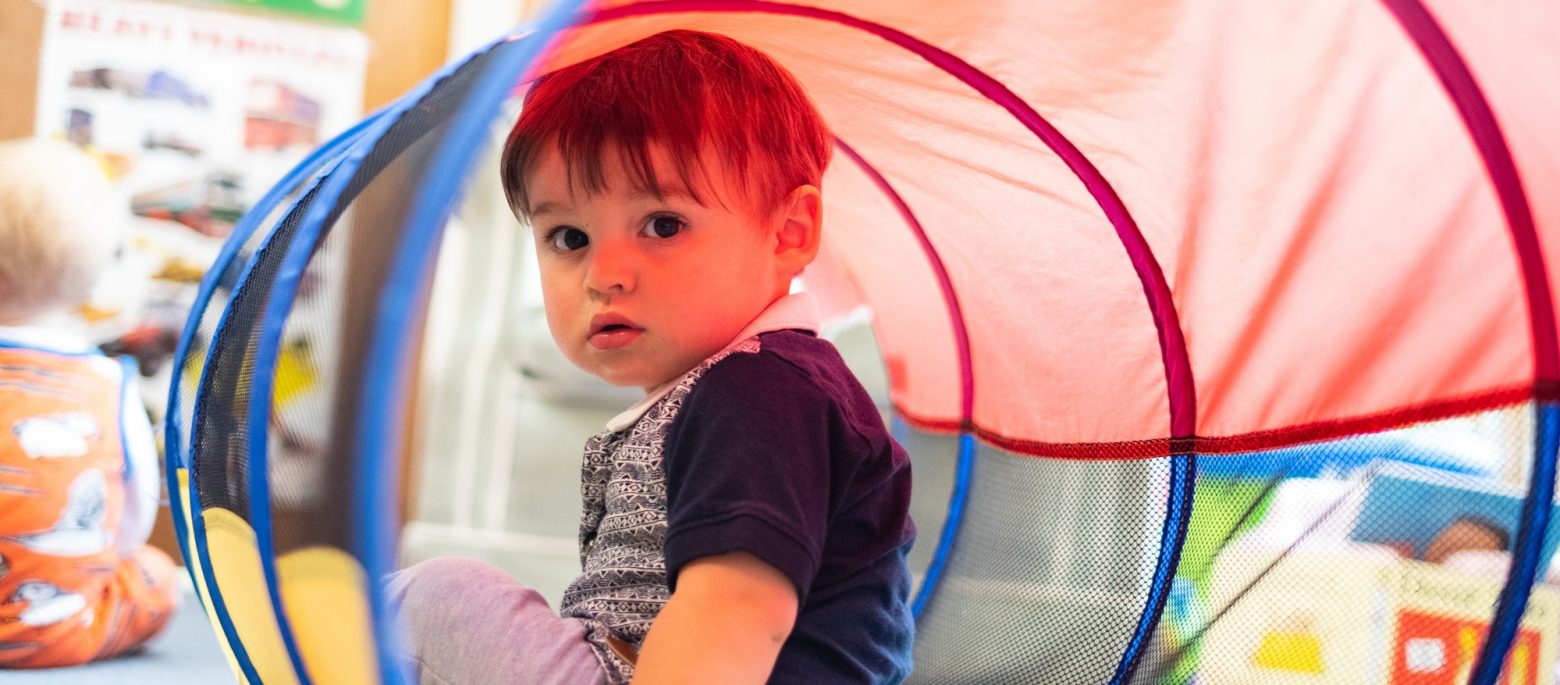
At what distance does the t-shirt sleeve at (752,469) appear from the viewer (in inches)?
35.2

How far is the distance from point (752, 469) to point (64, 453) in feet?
4.60

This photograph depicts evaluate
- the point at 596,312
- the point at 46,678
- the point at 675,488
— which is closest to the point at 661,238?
the point at 596,312

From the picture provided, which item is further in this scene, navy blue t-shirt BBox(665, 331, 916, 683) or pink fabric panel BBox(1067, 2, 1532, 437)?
pink fabric panel BBox(1067, 2, 1532, 437)

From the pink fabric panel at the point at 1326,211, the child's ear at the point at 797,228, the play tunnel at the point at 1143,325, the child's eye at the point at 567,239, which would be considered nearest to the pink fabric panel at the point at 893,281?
the play tunnel at the point at 1143,325

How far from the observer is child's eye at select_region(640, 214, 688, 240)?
1081 millimetres

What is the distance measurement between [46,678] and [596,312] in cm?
117

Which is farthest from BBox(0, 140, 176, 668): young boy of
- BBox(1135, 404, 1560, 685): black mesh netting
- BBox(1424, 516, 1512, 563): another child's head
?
BBox(1424, 516, 1512, 563): another child's head

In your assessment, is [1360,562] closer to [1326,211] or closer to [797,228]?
[1326,211]

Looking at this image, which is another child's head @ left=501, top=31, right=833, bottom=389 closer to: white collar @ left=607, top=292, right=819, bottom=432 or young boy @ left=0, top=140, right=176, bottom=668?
white collar @ left=607, top=292, right=819, bottom=432

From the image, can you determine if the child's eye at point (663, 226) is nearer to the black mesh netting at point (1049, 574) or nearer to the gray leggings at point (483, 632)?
the gray leggings at point (483, 632)

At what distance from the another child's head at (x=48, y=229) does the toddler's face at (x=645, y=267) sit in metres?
1.21

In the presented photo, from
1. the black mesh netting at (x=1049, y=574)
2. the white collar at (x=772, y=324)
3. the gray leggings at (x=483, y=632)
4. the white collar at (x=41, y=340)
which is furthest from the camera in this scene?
the white collar at (x=41, y=340)

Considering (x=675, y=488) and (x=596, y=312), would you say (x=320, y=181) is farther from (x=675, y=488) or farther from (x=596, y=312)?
(x=675, y=488)

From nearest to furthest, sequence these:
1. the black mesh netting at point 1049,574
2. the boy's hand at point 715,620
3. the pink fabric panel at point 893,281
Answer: the boy's hand at point 715,620
the black mesh netting at point 1049,574
the pink fabric panel at point 893,281
